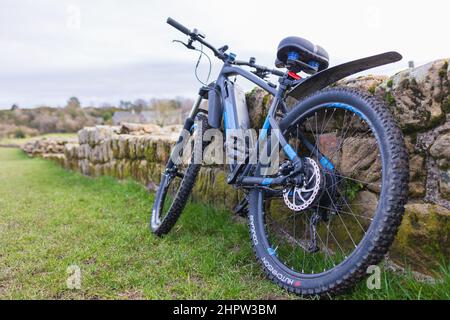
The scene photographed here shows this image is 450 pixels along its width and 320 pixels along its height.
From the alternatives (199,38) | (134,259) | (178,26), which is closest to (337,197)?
(134,259)

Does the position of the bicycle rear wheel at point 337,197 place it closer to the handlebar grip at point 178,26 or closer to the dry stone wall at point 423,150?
the dry stone wall at point 423,150

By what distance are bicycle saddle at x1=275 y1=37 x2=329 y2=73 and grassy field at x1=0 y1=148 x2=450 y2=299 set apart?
1.28m

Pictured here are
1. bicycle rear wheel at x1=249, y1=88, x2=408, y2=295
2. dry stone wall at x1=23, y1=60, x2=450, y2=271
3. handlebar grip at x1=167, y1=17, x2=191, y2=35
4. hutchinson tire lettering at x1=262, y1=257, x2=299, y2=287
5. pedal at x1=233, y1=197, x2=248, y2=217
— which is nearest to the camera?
bicycle rear wheel at x1=249, y1=88, x2=408, y2=295

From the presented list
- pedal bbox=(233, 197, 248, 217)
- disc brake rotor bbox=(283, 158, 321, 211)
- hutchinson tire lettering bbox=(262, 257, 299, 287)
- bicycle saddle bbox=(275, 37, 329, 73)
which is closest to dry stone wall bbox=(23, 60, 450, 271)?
bicycle saddle bbox=(275, 37, 329, 73)

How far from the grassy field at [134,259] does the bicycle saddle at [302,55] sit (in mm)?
1285

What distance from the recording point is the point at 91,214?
4.31 metres

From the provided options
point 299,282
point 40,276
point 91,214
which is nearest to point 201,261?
point 299,282

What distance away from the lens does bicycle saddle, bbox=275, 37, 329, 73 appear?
2514mm

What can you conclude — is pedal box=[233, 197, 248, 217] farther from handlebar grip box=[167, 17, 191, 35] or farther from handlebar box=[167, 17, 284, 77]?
handlebar grip box=[167, 17, 191, 35]

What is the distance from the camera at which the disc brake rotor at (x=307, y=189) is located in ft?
6.86

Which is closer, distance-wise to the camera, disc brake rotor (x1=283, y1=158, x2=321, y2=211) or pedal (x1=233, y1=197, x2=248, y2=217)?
disc brake rotor (x1=283, y1=158, x2=321, y2=211)

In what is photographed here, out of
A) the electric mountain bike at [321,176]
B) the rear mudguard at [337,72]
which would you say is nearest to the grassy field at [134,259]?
the electric mountain bike at [321,176]

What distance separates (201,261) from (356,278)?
3.71 feet
